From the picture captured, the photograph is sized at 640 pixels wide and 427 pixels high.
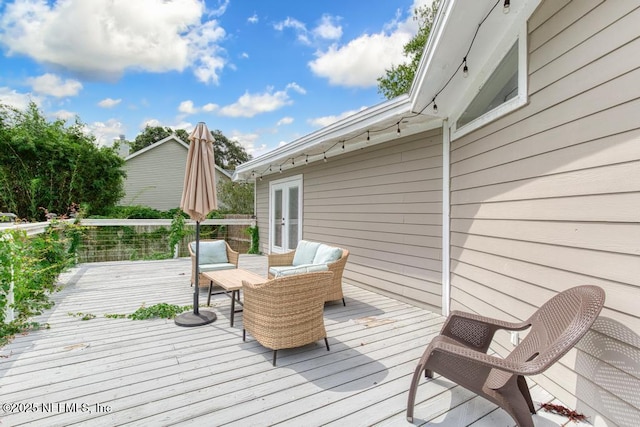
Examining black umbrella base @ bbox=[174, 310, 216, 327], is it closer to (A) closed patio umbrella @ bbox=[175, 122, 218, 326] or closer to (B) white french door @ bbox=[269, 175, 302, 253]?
(A) closed patio umbrella @ bbox=[175, 122, 218, 326]

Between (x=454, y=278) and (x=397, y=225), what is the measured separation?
3.87 feet

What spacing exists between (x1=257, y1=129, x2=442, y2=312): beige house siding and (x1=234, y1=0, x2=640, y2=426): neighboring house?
1.0 inches

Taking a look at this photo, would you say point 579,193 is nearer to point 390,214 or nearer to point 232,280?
point 390,214

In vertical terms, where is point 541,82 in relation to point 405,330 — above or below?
above

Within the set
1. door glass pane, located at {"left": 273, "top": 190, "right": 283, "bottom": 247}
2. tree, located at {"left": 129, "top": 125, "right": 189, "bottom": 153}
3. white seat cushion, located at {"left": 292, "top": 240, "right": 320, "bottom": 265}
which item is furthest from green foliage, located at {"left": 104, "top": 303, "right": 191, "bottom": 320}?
tree, located at {"left": 129, "top": 125, "right": 189, "bottom": 153}

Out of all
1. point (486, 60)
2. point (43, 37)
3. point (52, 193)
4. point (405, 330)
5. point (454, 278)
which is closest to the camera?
point (486, 60)

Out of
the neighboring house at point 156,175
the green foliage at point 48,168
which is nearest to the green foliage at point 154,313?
the green foliage at point 48,168

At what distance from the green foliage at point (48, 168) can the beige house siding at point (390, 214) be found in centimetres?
817

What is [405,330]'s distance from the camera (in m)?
3.26

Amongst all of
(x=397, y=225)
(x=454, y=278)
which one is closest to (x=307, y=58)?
(x=397, y=225)

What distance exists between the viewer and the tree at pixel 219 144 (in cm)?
2675

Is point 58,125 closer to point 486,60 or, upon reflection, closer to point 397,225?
point 397,225

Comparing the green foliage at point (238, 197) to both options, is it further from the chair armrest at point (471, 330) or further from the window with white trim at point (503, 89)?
the chair armrest at point (471, 330)

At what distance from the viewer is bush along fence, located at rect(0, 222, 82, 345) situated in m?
3.03
